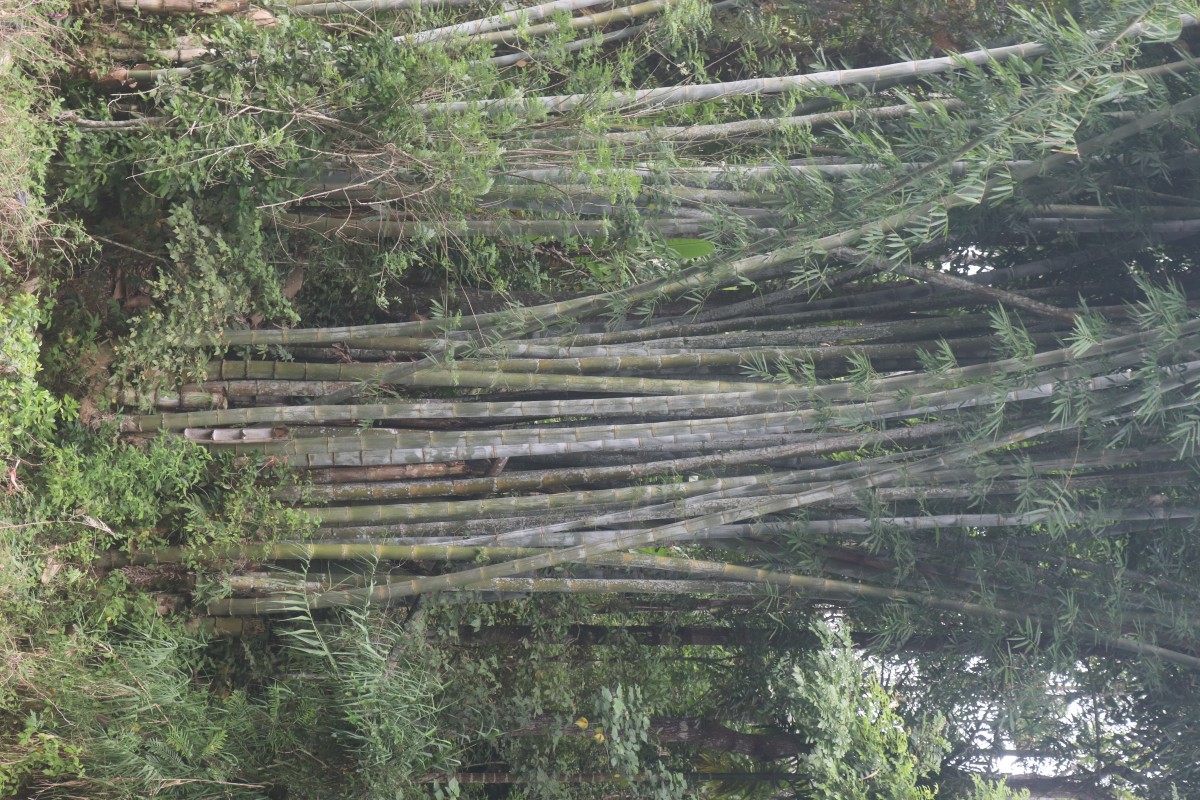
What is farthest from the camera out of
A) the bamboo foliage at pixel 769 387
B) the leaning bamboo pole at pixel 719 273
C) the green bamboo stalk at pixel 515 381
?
the green bamboo stalk at pixel 515 381

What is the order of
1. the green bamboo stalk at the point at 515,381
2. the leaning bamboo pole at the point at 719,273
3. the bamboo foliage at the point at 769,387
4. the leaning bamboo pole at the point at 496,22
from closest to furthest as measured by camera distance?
the leaning bamboo pole at the point at 719,273 → the bamboo foliage at the point at 769,387 → the leaning bamboo pole at the point at 496,22 → the green bamboo stalk at the point at 515,381

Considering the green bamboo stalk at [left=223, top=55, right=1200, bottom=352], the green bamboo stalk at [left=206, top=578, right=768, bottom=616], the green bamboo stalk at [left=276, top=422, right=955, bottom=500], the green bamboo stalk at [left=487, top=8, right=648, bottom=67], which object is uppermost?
the green bamboo stalk at [left=487, top=8, right=648, bottom=67]

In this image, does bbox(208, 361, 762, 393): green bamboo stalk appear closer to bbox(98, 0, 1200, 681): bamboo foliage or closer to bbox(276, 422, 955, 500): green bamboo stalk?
bbox(98, 0, 1200, 681): bamboo foliage

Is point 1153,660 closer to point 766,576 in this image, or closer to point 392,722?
point 766,576

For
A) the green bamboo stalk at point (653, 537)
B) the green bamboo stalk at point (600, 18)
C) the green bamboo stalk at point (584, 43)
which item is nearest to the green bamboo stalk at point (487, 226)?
the green bamboo stalk at point (584, 43)

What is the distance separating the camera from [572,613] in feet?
13.7

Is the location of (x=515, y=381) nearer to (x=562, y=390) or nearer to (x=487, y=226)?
(x=562, y=390)

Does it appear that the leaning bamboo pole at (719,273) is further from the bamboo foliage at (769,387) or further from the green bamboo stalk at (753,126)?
the green bamboo stalk at (753,126)

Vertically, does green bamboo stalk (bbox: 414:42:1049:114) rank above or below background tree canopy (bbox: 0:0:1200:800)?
above

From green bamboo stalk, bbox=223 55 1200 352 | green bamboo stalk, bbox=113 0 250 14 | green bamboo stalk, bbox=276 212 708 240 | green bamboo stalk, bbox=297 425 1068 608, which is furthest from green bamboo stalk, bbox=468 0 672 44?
green bamboo stalk, bbox=297 425 1068 608

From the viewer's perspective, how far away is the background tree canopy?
314cm

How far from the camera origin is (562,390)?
3658mm

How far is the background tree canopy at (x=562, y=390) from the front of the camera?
314cm

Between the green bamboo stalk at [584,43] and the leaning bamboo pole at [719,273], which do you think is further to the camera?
the green bamboo stalk at [584,43]
